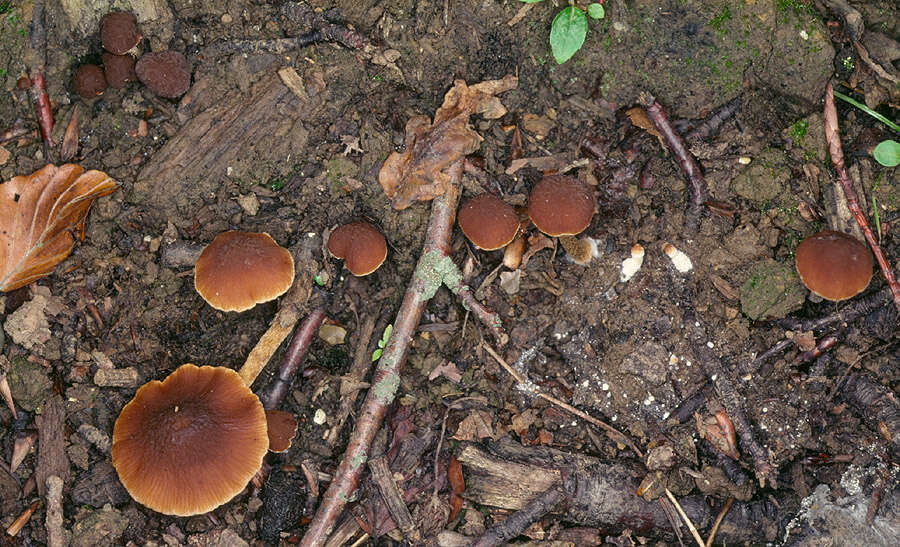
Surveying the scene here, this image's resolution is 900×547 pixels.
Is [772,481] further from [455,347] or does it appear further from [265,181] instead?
[265,181]

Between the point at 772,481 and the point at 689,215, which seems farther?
the point at 689,215

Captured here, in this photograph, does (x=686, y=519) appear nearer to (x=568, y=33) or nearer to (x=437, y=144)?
(x=437, y=144)

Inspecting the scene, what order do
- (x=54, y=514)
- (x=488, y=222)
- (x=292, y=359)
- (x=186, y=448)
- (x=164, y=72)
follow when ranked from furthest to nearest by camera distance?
(x=292, y=359) < (x=164, y=72) < (x=488, y=222) < (x=54, y=514) < (x=186, y=448)

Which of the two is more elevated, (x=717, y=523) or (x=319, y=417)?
(x=319, y=417)

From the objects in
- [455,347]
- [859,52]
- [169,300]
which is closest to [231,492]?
[169,300]

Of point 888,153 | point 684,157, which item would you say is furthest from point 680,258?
point 888,153

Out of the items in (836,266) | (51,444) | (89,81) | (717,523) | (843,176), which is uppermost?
(89,81)
